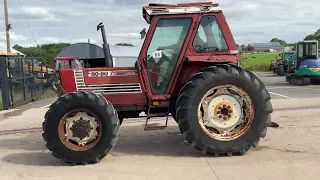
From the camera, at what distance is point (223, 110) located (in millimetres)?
6574

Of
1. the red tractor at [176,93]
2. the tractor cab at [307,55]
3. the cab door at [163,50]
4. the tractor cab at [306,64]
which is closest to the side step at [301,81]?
the tractor cab at [306,64]

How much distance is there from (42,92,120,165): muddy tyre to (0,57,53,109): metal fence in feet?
22.7

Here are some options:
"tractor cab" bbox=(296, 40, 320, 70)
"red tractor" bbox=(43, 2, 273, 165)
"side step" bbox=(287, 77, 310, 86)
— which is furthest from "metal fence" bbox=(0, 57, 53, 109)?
"tractor cab" bbox=(296, 40, 320, 70)

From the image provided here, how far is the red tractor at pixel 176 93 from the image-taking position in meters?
6.25

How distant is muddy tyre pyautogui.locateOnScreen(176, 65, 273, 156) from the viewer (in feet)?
20.8

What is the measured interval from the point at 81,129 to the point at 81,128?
0.05 ft

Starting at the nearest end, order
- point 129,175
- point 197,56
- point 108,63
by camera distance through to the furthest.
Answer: point 129,175 → point 197,56 → point 108,63

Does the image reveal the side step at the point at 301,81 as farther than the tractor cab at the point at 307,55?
No

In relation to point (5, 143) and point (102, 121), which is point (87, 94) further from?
point (5, 143)

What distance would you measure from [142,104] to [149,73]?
557 millimetres

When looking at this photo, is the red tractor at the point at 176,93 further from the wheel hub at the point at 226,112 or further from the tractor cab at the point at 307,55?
the tractor cab at the point at 307,55

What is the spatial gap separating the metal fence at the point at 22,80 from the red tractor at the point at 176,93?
6.68m

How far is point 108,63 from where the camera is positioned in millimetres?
7285

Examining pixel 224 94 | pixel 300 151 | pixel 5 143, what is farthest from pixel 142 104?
pixel 5 143
